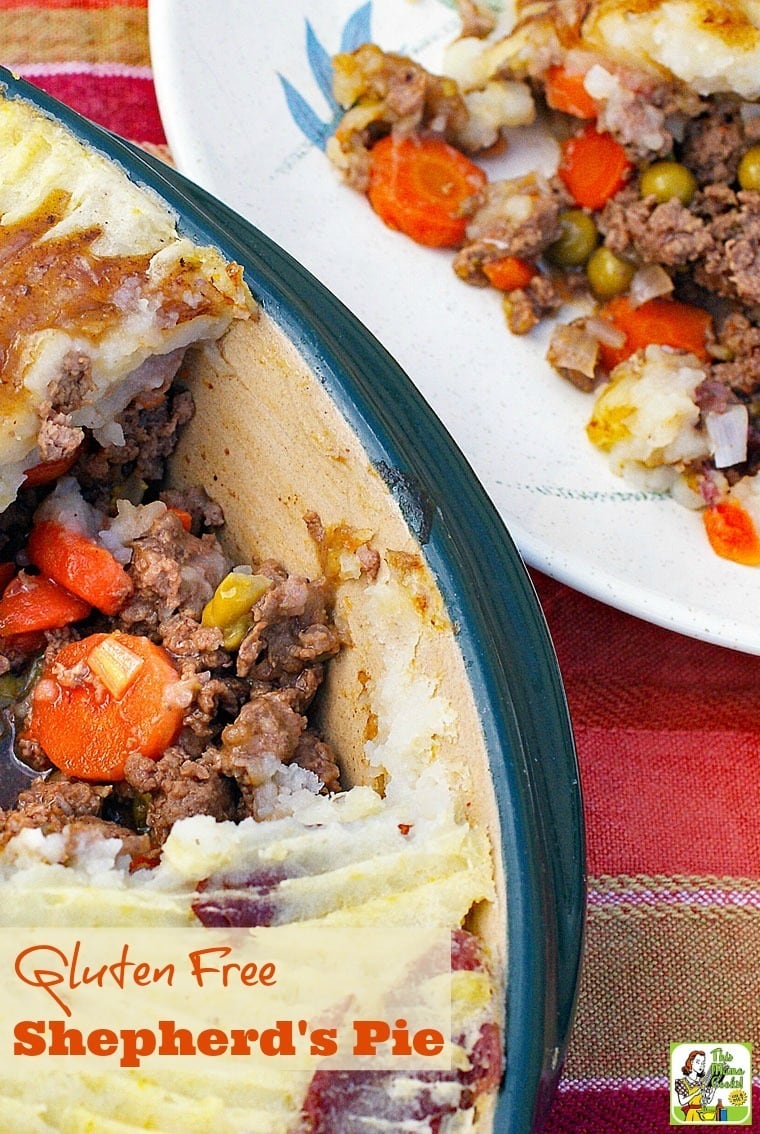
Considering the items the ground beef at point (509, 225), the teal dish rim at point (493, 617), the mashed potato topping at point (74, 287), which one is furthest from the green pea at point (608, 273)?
the mashed potato topping at point (74, 287)

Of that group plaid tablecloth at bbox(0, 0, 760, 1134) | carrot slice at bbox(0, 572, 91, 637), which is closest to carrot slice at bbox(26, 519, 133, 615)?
carrot slice at bbox(0, 572, 91, 637)

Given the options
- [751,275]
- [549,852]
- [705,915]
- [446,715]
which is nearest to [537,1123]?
[549,852]

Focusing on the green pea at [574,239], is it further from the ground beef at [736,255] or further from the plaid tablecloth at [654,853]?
the plaid tablecloth at [654,853]

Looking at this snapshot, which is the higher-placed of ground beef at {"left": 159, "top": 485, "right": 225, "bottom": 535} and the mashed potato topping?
the mashed potato topping

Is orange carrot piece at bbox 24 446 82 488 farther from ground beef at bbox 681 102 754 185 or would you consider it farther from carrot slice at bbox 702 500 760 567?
ground beef at bbox 681 102 754 185

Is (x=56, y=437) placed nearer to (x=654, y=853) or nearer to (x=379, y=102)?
(x=654, y=853)

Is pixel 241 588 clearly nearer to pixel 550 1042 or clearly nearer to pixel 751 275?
pixel 550 1042

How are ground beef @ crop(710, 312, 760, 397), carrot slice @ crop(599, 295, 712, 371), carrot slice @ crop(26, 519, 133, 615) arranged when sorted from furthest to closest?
carrot slice @ crop(599, 295, 712, 371)
ground beef @ crop(710, 312, 760, 397)
carrot slice @ crop(26, 519, 133, 615)
